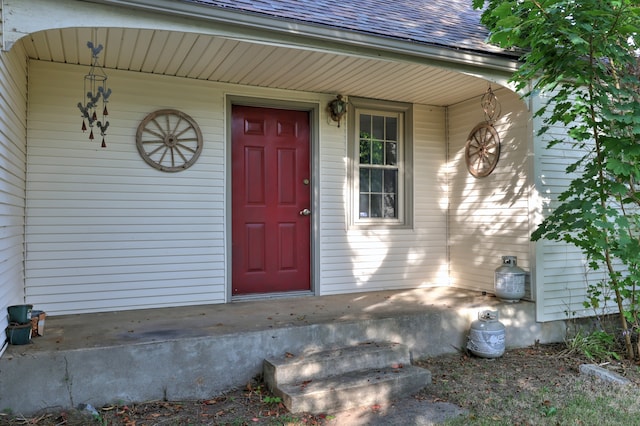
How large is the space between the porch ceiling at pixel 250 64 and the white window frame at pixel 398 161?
19 centimetres

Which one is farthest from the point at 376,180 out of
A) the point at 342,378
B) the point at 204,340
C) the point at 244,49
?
the point at 204,340

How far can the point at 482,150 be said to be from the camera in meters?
5.73

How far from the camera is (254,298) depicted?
17.2 ft

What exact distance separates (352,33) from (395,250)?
2.86m

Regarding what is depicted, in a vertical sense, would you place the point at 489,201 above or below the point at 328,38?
below

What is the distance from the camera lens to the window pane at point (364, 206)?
5.91 m

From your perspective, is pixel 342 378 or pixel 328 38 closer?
pixel 342 378

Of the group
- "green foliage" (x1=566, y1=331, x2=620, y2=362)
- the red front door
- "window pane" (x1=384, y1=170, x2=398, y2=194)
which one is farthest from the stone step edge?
"window pane" (x1=384, y1=170, x2=398, y2=194)

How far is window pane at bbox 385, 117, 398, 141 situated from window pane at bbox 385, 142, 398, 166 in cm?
8

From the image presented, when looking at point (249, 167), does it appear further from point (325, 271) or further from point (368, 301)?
point (368, 301)

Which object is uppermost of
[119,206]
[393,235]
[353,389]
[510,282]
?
[119,206]

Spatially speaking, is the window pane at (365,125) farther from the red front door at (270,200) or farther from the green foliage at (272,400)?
the green foliage at (272,400)

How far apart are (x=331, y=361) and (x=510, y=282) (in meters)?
2.39

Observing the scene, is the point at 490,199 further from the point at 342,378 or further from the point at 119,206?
the point at 119,206
